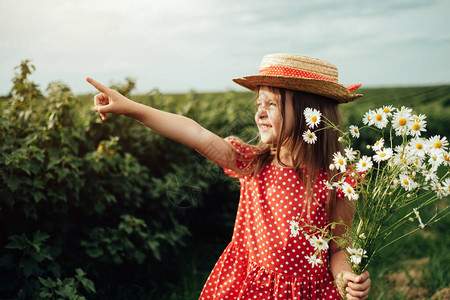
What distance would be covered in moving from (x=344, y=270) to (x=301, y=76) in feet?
3.23

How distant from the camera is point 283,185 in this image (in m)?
1.96

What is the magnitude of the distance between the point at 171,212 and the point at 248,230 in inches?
58.0

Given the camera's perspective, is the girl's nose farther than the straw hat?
Yes

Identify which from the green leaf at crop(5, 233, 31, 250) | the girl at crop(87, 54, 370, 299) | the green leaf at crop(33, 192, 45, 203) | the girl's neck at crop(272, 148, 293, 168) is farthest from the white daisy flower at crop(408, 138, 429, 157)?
the green leaf at crop(5, 233, 31, 250)

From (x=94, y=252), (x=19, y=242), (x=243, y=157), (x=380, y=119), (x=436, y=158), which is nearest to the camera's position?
(x=436, y=158)

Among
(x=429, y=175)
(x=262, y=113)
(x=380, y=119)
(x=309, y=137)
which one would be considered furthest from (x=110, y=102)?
(x=429, y=175)

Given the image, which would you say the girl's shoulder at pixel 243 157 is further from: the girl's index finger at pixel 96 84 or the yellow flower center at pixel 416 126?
the yellow flower center at pixel 416 126

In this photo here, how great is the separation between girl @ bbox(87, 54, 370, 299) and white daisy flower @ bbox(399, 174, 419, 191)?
19.6 inches

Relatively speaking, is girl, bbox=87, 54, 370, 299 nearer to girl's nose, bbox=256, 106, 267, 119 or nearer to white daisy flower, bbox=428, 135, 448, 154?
girl's nose, bbox=256, 106, 267, 119

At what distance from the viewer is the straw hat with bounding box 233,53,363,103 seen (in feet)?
6.07

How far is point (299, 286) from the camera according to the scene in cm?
188

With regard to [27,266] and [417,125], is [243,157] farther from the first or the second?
[27,266]

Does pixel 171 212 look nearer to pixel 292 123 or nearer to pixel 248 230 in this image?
pixel 248 230

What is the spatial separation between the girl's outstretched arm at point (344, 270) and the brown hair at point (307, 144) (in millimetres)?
56
